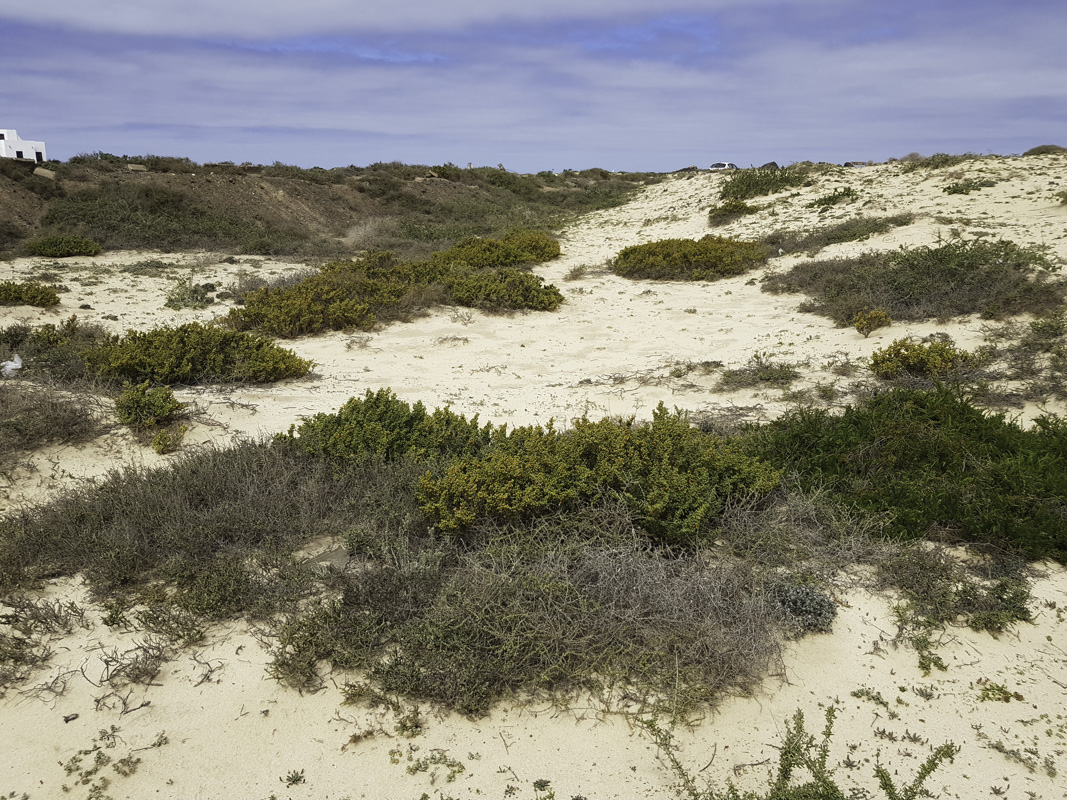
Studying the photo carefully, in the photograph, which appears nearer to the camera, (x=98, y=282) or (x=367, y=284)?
(x=367, y=284)

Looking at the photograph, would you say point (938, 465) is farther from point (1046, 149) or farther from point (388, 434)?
point (1046, 149)

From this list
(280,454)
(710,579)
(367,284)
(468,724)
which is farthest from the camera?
(367,284)

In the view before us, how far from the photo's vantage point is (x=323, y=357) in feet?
27.8

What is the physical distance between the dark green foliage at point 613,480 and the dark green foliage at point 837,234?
1062 centimetres

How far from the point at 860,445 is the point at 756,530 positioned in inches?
51.4

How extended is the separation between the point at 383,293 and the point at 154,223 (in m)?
10.4

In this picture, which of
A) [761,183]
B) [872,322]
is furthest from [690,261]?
[761,183]

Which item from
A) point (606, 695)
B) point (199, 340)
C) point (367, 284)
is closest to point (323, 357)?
point (199, 340)

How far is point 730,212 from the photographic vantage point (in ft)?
60.2

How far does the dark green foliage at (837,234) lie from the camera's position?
522 inches

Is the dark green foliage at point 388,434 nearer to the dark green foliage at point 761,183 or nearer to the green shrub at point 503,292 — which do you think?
the green shrub at point 503,292

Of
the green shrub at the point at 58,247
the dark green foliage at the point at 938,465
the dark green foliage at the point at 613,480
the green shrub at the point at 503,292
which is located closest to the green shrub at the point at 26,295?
the green shrub at the point at 58,247

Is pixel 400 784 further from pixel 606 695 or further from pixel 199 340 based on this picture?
pixel 199 340

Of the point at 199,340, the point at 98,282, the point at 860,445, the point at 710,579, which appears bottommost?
the point at 710,579
